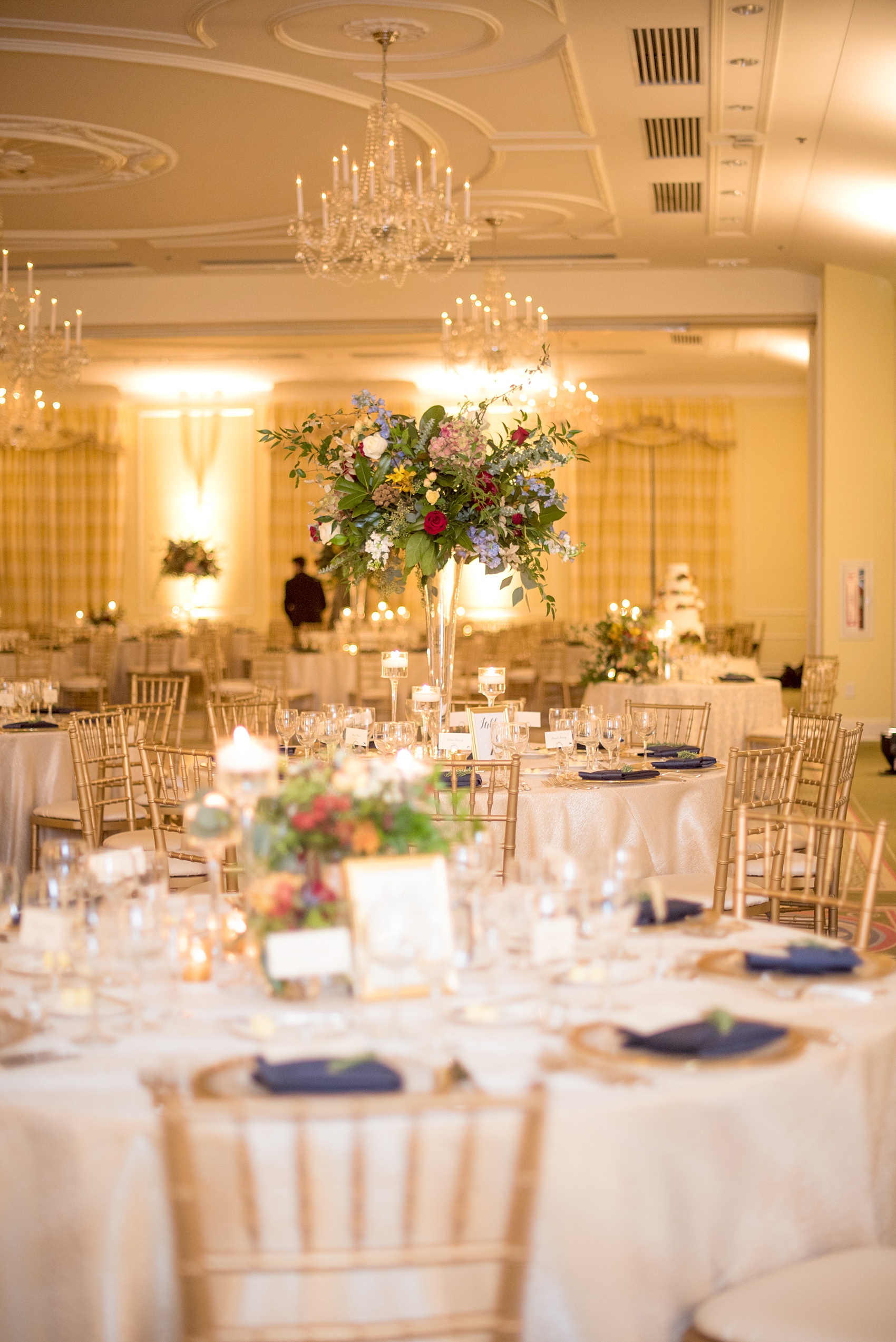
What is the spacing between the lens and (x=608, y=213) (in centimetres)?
1028

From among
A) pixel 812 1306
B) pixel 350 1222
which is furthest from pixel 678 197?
pixel 350 1222

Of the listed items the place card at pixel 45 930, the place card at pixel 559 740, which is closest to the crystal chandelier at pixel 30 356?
the place card at pixel 559 740

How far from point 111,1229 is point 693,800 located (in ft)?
10.9

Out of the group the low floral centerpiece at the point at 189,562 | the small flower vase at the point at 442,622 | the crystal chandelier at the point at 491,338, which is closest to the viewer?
the small flower vase at the point at 442,622

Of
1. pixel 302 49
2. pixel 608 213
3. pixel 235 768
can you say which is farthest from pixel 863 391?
pixel 235 768

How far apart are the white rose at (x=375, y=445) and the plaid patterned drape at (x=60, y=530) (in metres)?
14.4

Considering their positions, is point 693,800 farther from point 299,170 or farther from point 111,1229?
point 299,170

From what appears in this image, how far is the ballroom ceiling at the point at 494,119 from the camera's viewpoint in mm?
6867

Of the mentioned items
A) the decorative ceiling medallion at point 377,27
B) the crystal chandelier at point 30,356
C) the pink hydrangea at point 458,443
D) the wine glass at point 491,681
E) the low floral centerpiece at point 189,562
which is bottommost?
the wine glass at point 491,681

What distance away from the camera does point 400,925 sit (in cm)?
184

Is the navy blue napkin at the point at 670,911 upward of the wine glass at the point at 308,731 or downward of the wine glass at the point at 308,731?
downward

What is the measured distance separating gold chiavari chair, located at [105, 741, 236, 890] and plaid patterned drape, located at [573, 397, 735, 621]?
13.2m

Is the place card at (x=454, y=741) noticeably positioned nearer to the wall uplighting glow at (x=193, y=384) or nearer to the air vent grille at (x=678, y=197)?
the air vent grille at (x=678, y=197)

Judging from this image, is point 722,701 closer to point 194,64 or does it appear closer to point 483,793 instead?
point 483,793
